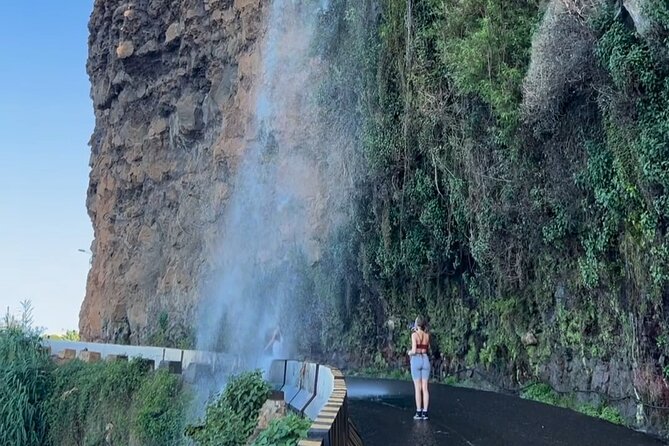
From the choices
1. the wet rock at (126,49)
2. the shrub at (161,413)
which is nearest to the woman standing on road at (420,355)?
the shrub at (161,413)

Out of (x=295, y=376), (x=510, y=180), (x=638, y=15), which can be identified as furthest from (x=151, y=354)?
(x=638, y=15)

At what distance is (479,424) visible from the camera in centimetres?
978

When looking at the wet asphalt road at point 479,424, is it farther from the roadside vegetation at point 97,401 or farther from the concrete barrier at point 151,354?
the concrete barrier at point 151,354

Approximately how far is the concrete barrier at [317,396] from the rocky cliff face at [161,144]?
734 inches

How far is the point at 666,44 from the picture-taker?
8930 millimetres

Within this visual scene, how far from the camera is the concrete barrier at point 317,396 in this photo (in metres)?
4.72

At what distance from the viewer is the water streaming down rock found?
2389cm

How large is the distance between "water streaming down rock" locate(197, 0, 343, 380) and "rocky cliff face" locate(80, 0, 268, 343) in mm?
1250

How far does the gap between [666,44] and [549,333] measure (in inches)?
280

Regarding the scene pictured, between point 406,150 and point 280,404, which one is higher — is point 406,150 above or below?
above

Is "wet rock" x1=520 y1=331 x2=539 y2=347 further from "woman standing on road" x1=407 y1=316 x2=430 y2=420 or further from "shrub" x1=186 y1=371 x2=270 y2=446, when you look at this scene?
"shrub" x1=186 y1=371 x2=270 y2=446

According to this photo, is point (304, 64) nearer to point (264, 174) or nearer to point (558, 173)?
point (264, 174)

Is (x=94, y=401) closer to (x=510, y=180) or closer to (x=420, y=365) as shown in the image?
(x=420, y=365)

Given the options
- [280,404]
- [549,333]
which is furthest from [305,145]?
[280,404]
